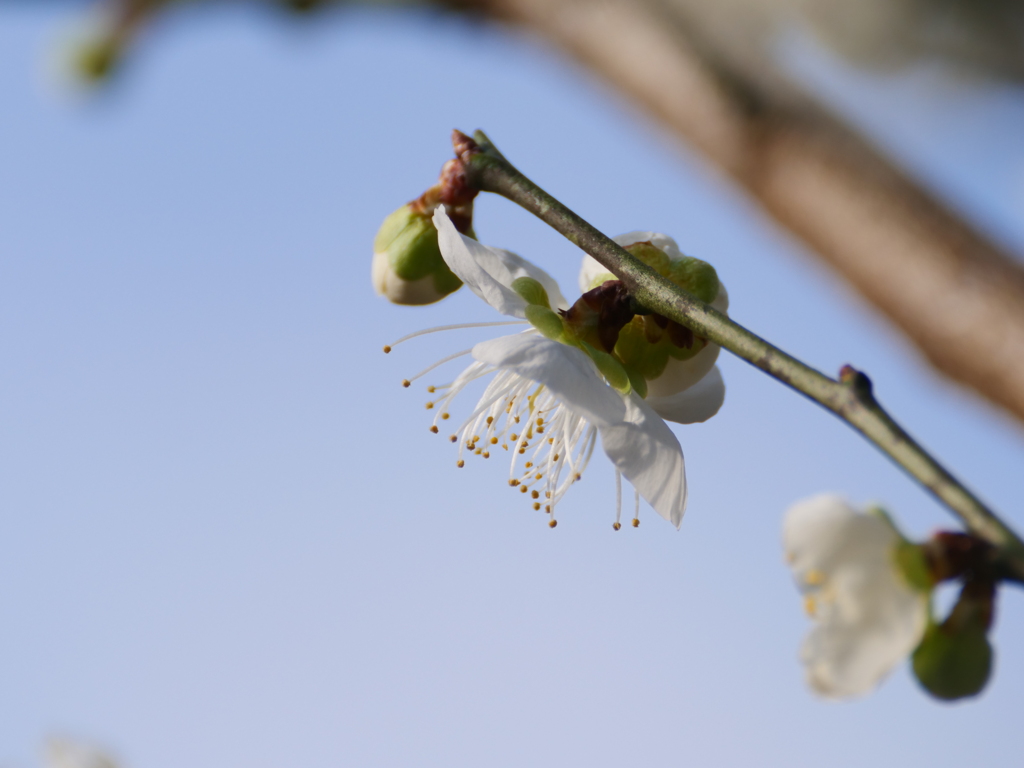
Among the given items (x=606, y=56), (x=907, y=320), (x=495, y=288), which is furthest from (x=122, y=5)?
(x=495, y=288)

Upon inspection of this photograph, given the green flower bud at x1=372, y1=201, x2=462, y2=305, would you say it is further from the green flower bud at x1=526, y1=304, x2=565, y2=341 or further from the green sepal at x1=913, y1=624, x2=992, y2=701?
the green sepal at x1=913, y1=624, x2=992, y2=701

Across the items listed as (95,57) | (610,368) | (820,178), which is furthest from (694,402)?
(95,57)

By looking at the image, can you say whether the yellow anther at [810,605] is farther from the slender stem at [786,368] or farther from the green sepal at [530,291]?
the green sepal at [530,291]

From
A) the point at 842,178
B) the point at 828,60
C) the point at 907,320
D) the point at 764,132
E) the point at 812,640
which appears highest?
the point at 828,60

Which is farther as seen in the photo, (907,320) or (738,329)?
(907,320)

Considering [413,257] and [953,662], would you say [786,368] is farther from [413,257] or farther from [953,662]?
[413,257]

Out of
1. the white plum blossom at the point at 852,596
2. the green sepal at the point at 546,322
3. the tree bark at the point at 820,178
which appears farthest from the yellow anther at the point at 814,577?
the tree bark at the point at 820,178

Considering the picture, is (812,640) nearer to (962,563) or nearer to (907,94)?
(962,563)

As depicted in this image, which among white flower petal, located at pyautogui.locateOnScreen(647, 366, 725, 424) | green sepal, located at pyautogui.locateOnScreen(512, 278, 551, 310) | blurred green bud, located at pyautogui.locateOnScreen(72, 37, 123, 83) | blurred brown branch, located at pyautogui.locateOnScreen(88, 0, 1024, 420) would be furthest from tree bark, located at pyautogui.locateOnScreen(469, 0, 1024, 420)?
blurred green bud, located at pyautogui.locateOnScreen(72, 37, 123, 83)
